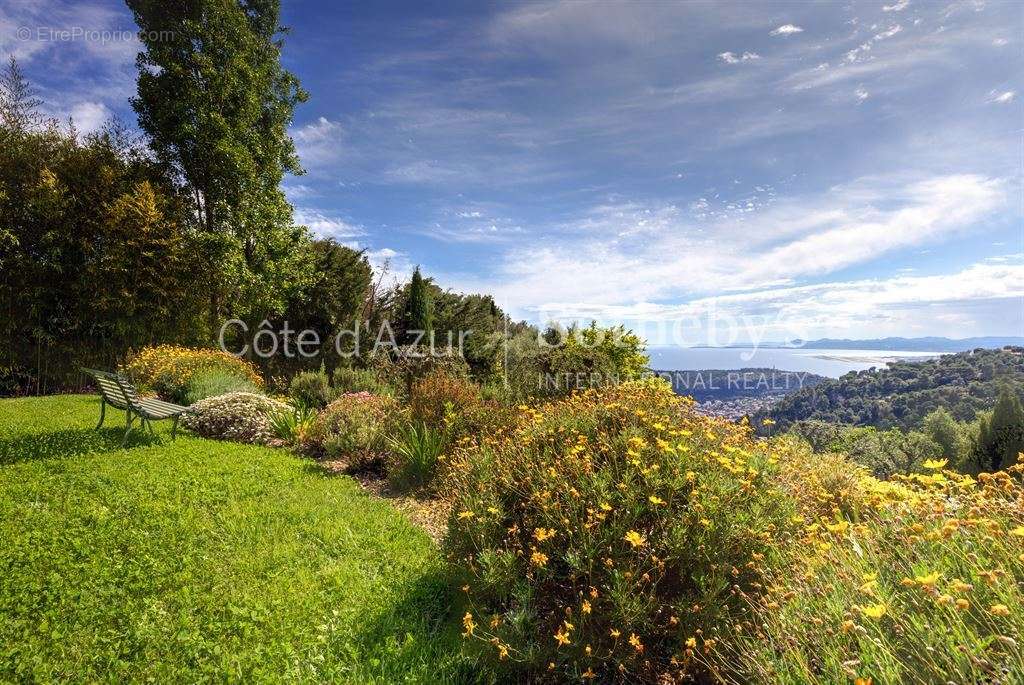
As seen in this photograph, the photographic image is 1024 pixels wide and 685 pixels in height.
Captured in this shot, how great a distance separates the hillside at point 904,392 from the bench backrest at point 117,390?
58.2 ft

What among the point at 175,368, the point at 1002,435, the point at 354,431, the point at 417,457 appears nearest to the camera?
the point at 417,457

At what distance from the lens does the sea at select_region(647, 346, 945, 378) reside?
40.0 ft

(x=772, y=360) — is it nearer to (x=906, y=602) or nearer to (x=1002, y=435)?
(x=1002, y=435)

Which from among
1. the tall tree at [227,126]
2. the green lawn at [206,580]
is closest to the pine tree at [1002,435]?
the green lawn at [206,580]

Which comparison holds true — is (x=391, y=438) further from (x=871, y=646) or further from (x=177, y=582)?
(x=871, y=646)

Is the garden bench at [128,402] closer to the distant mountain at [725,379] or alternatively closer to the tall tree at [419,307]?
the tall tree at [419,307]

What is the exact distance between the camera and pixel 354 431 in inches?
302

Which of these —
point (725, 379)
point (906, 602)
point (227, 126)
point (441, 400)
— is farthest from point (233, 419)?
point (725, 379)

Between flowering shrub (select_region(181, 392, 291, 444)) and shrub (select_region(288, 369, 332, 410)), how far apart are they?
1959 millimetres

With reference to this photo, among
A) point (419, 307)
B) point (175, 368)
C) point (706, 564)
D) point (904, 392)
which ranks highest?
point (419, 307)

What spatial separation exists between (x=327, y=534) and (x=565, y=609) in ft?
9.14

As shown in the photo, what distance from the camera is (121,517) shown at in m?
4.52

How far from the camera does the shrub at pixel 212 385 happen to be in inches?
417

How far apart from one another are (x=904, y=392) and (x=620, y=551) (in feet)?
85.0
